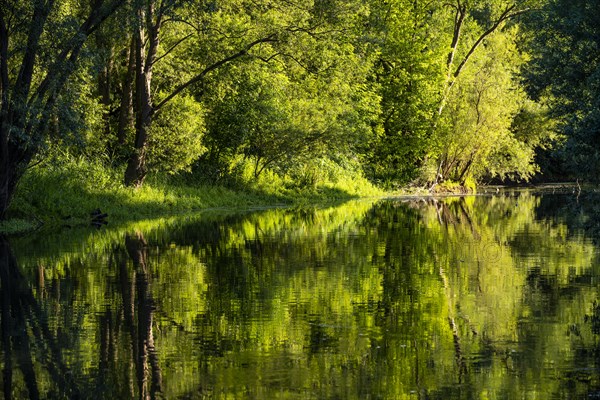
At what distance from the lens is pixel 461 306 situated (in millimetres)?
14523

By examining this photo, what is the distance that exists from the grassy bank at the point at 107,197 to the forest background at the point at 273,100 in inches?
4.0

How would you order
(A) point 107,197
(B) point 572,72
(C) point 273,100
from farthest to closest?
1. (C) point 273,100
2. (A) point 107,197
3. (B) point 572,72

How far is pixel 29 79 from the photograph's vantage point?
2911cm

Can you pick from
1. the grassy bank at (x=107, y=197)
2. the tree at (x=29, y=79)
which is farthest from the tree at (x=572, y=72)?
the grassy bank at (x=107, y=197)

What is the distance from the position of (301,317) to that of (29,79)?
18.3 meters

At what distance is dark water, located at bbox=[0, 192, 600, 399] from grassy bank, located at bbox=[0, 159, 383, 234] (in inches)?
250

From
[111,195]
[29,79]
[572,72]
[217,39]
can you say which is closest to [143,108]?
[111,195]

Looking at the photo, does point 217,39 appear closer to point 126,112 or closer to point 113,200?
point 126,112

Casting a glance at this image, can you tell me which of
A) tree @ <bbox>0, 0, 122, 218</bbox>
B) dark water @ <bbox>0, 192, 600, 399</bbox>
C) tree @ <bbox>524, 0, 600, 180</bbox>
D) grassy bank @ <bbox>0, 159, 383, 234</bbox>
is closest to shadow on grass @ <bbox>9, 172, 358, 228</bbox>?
grassy bank @ <bbox>0, 159, 383, 234</bbox>

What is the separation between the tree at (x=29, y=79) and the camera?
28.5 m

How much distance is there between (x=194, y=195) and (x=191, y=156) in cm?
254

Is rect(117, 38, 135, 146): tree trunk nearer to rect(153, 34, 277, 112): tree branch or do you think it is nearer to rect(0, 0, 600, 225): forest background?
rect(0, 0, 600, 225): forest background

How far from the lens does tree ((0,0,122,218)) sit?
28.5 meters

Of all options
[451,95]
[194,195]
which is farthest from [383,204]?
[451,95]
